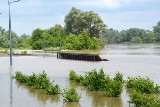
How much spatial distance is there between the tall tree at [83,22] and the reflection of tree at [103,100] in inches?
4217

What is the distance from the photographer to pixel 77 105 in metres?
16.1

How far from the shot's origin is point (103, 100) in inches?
695

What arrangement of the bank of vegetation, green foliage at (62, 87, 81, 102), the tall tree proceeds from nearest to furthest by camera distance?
the bank of vegetation, green foliage at (62, 87, 81, 102), the tall tree

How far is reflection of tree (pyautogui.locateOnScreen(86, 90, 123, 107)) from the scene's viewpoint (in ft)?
54.2

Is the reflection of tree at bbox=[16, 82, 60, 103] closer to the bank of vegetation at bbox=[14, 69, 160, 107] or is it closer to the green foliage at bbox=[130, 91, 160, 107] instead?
the bank of vegetation at bbox=[14, 69, 160, 107]

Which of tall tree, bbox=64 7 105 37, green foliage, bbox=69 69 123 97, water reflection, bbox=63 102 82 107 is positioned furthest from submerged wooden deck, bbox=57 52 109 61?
tall tree, bbox=64 7 105 37

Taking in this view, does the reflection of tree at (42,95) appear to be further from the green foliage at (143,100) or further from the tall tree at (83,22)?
the tall tree at (83,22)

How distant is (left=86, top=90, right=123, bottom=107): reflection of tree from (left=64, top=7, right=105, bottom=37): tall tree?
10712 cm

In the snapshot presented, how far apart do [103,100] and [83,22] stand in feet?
361

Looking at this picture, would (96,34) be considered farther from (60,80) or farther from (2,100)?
(2,100)

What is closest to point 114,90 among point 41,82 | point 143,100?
point 143,100

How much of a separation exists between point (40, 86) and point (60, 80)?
4.31 metres

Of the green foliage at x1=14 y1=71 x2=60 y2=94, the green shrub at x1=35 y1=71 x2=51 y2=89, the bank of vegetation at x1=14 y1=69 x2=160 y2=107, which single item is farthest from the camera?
the green shrub at x1=35 y1=71 x2=51 y2=89

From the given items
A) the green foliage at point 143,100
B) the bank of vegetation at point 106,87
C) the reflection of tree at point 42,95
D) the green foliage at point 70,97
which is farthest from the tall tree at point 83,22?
the green foliage at point 143,100
